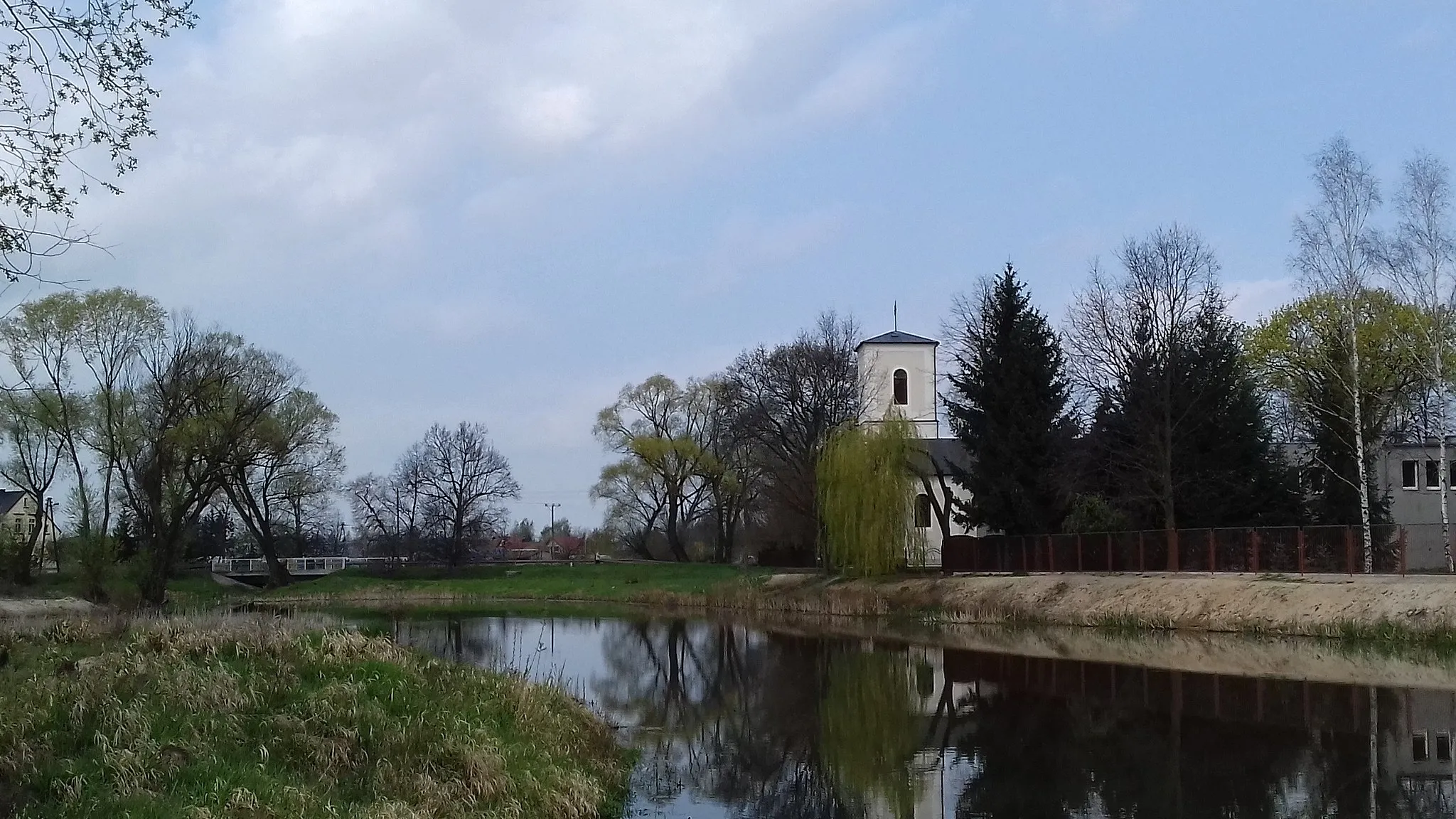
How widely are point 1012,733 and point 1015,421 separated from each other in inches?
1057

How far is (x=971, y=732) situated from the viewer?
16281 millimetres

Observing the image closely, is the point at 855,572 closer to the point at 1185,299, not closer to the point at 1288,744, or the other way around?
the point at 1185,299

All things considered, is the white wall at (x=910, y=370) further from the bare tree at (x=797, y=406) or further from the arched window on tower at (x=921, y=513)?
the arched window on tower at (x=921, y=513)

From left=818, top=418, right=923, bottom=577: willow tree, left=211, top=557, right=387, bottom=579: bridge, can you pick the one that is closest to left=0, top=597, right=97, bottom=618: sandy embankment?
left=211, top=557, right=387, bottom=579: bridge

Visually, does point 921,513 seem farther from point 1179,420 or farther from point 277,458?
point 277,458

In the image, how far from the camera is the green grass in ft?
170

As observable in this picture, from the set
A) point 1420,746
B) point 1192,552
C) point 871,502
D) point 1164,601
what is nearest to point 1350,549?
point 1164,601

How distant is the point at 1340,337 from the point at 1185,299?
5.03m

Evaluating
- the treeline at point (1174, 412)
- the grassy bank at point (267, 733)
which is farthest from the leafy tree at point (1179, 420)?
the grassy bank at point (267, 733)

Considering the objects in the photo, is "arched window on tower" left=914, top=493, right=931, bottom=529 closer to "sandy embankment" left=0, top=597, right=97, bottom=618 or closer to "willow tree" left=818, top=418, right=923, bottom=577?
"willow tree" left=818, top=418, right=923, bottom=577

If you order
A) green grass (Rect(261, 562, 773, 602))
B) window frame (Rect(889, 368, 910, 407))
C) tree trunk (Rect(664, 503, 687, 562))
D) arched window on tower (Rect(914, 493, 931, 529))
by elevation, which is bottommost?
green grass (Rect(261, 562, 773, 602))

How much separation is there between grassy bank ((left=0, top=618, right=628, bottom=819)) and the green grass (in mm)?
36218

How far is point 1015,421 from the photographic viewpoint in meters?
41.9

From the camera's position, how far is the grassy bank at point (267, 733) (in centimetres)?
787
